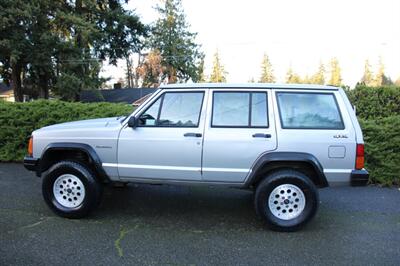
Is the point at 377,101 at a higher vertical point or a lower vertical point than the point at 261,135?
higher

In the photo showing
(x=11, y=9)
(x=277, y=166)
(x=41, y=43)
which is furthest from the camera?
(x=41, y=43)

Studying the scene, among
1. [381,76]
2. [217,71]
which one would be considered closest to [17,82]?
[217,71]

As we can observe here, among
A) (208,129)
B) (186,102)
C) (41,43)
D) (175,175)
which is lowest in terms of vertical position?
(175,175)

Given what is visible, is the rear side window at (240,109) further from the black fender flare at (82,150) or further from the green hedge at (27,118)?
the green hedge at (27,118)

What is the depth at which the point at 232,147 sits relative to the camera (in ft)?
14.3

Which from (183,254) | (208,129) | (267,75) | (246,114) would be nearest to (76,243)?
(183,254)

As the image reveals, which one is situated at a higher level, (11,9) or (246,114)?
(11,9)

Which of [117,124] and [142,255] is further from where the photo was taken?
[117,124]

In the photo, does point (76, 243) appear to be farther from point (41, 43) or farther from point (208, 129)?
point (41, 43)

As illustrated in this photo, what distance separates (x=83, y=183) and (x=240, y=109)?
2.34 meters

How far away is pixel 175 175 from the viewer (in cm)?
450

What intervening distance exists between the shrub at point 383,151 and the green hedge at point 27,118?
518 centimetres

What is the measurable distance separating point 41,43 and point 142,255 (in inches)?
926

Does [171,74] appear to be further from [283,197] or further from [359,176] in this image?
[359,176]
